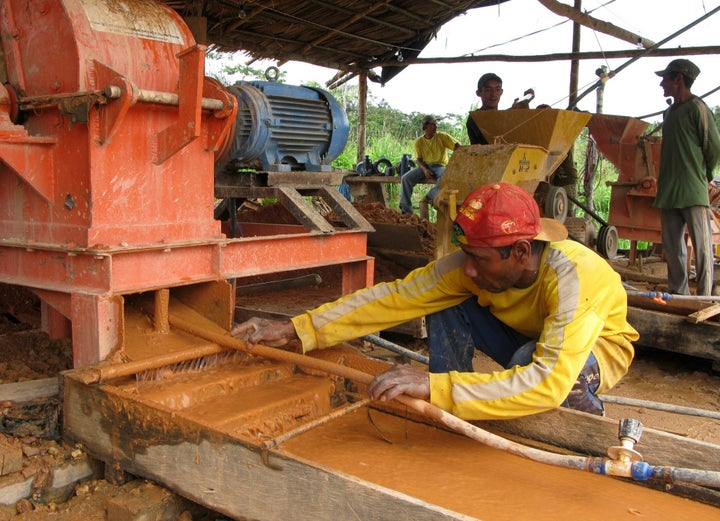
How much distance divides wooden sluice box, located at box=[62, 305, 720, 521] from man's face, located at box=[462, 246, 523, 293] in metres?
0.56


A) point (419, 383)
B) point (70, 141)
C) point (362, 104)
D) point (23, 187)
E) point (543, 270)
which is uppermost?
point (362, 104)

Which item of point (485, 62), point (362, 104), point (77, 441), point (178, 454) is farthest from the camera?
point (362, 104)

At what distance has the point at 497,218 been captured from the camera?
98.7 inches

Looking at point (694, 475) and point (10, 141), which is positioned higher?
point (10, 141)

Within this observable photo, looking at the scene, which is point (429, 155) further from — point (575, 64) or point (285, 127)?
point (285, 127)

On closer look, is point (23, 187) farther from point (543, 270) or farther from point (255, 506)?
point (543, 270)

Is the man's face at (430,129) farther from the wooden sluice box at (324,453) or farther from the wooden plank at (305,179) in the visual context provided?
the wooden sluice box at (324,453)

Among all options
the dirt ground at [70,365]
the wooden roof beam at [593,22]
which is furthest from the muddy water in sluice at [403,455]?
the wooden roof beam at [593,22]

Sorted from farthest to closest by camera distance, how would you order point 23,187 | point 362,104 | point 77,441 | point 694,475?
1. point 362,104
2. point 23,187
3. point 77,441
4. point 694,475

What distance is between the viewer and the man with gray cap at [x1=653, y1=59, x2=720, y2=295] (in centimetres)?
533

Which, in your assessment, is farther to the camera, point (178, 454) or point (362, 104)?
point (362, 104)

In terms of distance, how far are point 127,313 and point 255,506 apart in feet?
5.09

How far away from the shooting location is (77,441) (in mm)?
2990

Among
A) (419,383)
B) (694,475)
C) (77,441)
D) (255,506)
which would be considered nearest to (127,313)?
(77,441)
